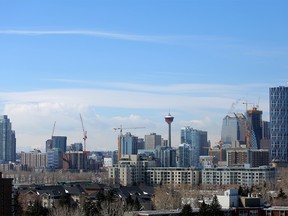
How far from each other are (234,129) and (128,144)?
3554 centimetres

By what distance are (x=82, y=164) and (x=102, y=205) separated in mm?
101001

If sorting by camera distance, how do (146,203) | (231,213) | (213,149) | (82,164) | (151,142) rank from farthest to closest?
(151,142) < (213,149) < (82,164) < (146,203) < (231,213)

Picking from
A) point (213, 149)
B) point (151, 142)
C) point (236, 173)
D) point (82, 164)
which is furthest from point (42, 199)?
point (151, 142)

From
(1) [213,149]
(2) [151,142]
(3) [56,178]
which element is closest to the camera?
(3) [56,178]

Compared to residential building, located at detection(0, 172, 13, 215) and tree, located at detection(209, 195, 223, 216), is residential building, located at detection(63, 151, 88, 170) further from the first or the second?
residential building, located at detection(0, 172, 13, 215)

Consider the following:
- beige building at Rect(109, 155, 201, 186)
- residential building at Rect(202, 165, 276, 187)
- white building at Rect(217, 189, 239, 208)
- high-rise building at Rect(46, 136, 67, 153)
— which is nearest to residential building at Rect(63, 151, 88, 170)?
high-rise building at Rect(46, 136, 67, 153)

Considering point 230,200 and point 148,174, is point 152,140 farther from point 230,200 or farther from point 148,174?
point 230,200

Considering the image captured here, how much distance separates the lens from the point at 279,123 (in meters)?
151

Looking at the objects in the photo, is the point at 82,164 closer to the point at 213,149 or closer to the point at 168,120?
the point at 168,120

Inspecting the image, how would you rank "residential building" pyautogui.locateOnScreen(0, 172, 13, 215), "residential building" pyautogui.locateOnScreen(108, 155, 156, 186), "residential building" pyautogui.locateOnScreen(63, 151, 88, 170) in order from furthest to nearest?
"residential building" pyautogui.locateOnScreen(63, 151, 88, 170) < "residential building" pyautogui.locateOnScreen(108, 155, 156, 186) < "residential building" pyautogui.locateOnScreen(0, 172, 13, 215)

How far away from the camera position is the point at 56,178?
328 feet

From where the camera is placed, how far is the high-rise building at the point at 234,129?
187 m

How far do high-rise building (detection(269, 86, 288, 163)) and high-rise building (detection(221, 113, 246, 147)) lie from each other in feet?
91.5

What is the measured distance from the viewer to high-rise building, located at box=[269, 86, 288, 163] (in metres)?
146
